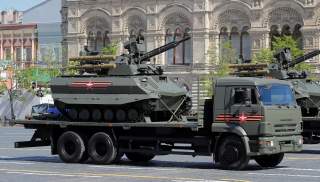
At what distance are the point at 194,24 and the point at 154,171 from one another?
45673mm

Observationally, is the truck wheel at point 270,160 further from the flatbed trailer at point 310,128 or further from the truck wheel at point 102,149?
the flatbed trailer at point 310,128

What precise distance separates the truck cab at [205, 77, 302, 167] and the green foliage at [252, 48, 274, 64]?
34.0 meters

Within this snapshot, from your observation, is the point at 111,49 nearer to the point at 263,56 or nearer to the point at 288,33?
the point at 263,56

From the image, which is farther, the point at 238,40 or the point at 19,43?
the point at 19,43

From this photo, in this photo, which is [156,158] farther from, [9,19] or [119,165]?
[9,19]

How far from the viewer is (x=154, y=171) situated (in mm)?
21562

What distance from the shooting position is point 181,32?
67750mm

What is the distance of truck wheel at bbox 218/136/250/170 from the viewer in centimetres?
2158

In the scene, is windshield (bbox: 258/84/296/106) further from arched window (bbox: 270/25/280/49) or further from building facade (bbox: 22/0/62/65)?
building facade (bbox: 22/0/62/65)

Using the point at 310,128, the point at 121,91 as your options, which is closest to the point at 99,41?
the point at 310,128

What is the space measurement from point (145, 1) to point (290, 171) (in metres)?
48.6

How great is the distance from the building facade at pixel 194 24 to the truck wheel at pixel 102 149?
4038 centimetres

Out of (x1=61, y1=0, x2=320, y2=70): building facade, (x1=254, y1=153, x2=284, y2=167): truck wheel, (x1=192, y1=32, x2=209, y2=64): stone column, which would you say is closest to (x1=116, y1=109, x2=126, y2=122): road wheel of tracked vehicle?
(x1=254, y1=153, x2=284, y2=167): truck wheel

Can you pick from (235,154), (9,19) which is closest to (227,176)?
(235,154)
